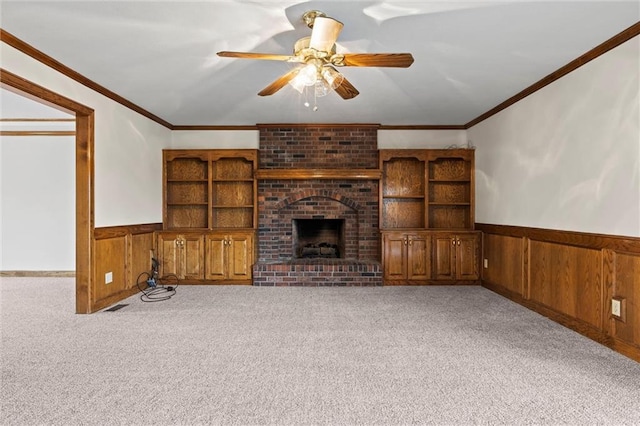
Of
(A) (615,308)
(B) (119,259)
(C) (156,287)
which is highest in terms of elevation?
(B) (119,259)

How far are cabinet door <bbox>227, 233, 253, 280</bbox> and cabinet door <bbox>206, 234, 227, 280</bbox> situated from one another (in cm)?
8

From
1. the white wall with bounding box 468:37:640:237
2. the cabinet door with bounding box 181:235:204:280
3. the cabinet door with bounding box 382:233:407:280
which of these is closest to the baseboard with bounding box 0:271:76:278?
the cabinet door with bounding box 181:235:204:280

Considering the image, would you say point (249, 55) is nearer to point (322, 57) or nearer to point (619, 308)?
point (322, 57)

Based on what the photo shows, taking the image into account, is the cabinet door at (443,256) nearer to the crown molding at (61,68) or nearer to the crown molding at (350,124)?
the crown molding at (350,124)

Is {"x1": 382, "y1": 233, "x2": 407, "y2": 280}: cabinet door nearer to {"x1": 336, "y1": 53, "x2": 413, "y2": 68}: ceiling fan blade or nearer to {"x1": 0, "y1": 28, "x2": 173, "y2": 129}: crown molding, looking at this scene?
{"x1": 336, "y1": 53, "x2": 413, "y2": 68}: ceiling fan blade

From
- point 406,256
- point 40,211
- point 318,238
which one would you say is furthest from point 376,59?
point 40,211

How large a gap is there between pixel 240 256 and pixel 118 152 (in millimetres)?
2048

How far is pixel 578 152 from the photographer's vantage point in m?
3.03

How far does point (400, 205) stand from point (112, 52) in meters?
4.13

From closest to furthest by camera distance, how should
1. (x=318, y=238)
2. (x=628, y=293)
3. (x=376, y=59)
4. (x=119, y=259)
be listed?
(x=376, y=59) < (x=628, y=293) < (x=119, y=259) < (x=318, y=238)

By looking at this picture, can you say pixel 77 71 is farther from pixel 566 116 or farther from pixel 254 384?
pixel 566 116

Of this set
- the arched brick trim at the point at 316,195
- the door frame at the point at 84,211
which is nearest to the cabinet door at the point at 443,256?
the arched brick trim at the point at 316,195

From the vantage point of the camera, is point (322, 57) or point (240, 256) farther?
point (240, 256)

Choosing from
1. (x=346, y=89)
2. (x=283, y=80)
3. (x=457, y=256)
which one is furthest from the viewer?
(x=457, y=256)
